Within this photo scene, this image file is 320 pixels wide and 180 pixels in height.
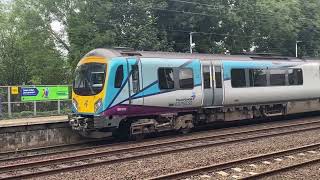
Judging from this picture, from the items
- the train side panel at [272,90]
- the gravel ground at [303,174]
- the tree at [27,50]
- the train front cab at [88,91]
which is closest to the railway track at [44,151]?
the train front cab at [88,91]

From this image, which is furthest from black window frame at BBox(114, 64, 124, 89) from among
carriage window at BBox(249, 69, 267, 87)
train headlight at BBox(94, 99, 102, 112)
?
carriage window at BBox(249, 69, 267, 87)

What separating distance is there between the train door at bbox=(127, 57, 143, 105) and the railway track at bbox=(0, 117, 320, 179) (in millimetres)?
1621

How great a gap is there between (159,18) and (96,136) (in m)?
24.3

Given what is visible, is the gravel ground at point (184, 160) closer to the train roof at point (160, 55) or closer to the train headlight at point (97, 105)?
the train headlight at point (97, 105)

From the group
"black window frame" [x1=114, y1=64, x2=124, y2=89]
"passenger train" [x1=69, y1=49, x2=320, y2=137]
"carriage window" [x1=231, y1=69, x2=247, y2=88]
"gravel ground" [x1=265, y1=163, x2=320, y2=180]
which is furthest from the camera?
"carriage window" [x1=231, y1=69, x2=247, y2=88]

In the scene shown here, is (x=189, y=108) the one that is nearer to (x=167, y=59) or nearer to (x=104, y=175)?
(x=167, y=59)

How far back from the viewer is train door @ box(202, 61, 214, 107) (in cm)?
1880

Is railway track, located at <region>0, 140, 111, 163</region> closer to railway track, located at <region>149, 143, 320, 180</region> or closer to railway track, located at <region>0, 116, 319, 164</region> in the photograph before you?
railway track, located at <region>0, 116, 319, 164</region>

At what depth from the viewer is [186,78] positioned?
1814 cm

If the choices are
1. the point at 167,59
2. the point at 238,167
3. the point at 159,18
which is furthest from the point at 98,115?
the point at 159,18

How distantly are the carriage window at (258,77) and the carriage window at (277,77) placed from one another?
21.4 inches

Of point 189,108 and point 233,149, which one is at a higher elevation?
point 189,108

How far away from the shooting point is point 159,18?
40.0 metres

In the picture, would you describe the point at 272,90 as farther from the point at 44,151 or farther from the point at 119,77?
the point at 44,151
